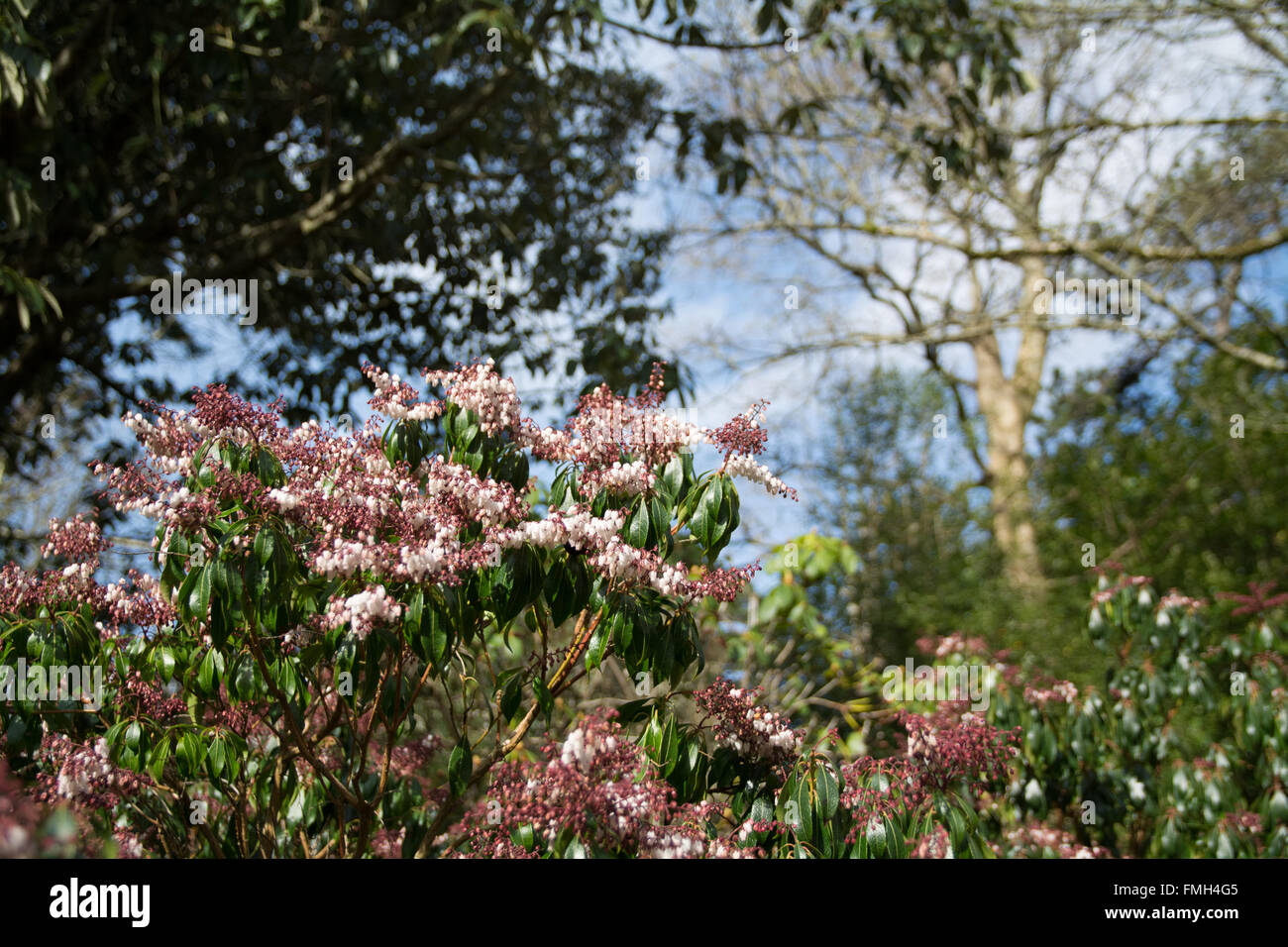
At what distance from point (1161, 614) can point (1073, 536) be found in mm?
6569

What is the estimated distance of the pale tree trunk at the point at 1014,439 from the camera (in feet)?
35.5

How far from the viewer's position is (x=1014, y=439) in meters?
12.3

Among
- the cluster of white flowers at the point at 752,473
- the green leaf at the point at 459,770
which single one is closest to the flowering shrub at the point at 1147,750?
the cluster of white flowers at the point at 752,473

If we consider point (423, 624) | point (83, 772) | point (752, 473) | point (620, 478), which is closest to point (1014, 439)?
point (752, 473)

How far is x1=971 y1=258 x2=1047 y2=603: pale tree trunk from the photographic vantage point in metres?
10.8

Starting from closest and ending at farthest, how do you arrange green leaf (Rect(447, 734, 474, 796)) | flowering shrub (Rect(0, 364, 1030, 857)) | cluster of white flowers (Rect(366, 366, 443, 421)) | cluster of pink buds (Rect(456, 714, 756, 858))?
1. cluster of pink buds (Rect(456, 714, 756, 858))
2. flowering shrub (Rect(0, 364, 1030, 857))
3. green leaf (Rect(447, 734, 474, 796))
4. cluster of white flowers (Rect(366, 366, 443, 421))

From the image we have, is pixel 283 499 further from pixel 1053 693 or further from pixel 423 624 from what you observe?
pixel 1053 693

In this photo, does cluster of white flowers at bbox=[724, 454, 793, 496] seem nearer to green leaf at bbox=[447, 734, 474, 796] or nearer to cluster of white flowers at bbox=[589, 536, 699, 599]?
cluster of white flowers at bbox=[589, 536, 699, 599]

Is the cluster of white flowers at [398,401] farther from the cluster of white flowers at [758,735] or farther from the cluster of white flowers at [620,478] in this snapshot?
the cluster of white flowers at [758,735]

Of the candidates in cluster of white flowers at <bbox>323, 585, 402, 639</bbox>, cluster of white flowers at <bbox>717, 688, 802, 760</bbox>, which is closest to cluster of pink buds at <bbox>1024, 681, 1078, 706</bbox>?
cluster of white flowers at <bbox>717, 688, 802, 760</bbox>

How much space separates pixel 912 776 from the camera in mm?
2156

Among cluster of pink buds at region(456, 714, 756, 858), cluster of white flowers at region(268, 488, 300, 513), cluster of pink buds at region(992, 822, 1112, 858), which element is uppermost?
cluster of white flowers at region(268, 488, 300, 513)
